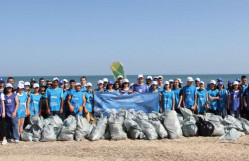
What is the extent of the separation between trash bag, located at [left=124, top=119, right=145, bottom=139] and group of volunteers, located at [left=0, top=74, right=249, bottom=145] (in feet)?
4.52

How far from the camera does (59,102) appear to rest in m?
8.82

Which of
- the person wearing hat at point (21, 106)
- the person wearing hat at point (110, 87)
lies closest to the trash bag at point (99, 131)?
the person wearing hat at point (110, 87)

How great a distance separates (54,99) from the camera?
8.73 m

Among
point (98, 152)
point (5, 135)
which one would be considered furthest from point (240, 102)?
point (5, 135)

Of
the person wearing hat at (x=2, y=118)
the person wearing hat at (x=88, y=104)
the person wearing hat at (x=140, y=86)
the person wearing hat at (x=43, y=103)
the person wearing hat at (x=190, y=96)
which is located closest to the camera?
the person wearing hat at (x=2, y=118)

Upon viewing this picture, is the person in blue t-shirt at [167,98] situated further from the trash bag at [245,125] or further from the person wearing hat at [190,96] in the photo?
the trash bag at [245,125]

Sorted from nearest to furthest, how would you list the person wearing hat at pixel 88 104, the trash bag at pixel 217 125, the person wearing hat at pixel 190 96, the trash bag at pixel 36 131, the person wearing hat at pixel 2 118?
the person wearing hat at pixel 2 118 < the trash bag at pixel 36 131 < the trash bag at pixel 217 125 < the person wearing hat at pixel 88 104 < the person wearing hat at pixel 190 96

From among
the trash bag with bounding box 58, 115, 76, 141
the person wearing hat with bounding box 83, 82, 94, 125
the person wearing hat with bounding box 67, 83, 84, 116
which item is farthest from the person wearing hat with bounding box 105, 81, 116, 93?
the trash bag with bounding box 58, 115, 76, 141

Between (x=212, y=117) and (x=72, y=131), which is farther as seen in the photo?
(x=212, y=117)

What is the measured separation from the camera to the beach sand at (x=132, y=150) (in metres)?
6.63

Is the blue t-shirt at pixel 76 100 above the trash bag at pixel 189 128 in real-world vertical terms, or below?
above

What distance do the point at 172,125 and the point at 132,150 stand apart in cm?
172

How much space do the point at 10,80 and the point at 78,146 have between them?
9.91ft

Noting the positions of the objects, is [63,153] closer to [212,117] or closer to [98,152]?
[98,152]
